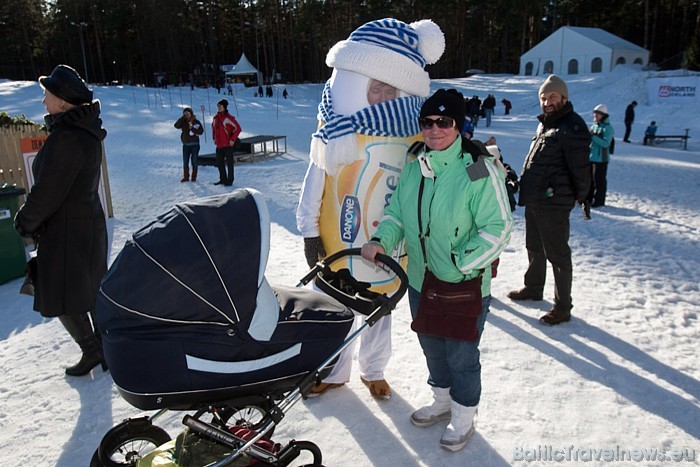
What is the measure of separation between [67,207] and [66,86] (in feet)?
2.52

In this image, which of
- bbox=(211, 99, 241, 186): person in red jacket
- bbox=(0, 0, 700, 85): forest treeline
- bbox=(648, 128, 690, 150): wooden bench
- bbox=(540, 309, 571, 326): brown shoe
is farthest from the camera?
bbox=(0, 0, 700, 85): forest treeline

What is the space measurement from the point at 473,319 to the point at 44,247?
274 centimetres

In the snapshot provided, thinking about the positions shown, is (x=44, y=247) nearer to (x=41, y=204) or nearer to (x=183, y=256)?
(x=41, y=204)

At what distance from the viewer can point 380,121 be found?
296 cm

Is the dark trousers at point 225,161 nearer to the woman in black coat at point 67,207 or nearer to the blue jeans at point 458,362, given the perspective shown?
the woman in black coat at point 67,207

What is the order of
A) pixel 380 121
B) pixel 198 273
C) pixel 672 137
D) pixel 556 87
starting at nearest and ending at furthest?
pixel 198 273
pixel 380 121
pixel 556 87
pixel 672 137

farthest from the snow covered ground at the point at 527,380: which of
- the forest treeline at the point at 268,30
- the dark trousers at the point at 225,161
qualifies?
the forest treeline at the point at 268,30

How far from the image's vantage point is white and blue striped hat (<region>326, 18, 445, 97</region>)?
9.93ft

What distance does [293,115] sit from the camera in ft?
94.5

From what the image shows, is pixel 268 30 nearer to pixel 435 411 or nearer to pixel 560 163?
pixel 560 163

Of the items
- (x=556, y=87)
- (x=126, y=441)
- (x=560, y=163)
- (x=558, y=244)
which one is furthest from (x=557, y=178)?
(x=126, y=441)
